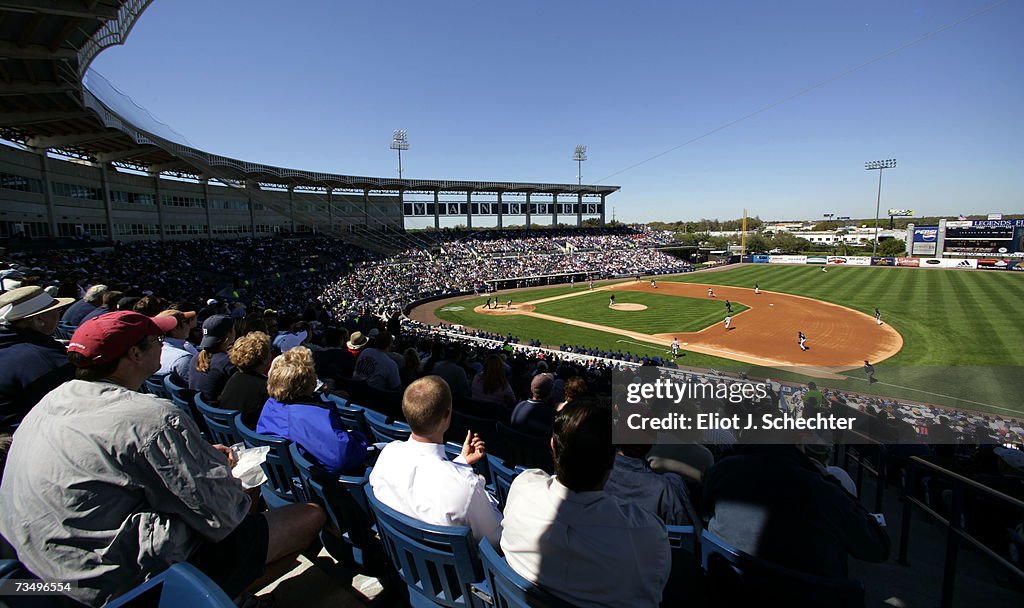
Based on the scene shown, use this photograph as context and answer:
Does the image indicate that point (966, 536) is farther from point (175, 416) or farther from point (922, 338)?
point (922, 338)

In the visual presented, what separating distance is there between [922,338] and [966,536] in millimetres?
32489

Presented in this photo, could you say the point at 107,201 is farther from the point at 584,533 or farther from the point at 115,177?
the point at 584,533

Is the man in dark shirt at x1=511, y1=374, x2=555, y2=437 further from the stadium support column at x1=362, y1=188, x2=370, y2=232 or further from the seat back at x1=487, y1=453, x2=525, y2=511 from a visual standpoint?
the stadium support column at x1=362, y1=188, x2=370, y2=232

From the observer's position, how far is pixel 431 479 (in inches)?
107

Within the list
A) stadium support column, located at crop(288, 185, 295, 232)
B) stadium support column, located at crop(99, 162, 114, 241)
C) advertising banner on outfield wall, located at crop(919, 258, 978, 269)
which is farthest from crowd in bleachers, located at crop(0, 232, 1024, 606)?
advertising banner on outfield wall, located at crop(919, 258, 978, 269)

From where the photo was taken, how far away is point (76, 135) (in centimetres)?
2738

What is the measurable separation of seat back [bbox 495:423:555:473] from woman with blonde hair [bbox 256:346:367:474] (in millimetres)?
1536

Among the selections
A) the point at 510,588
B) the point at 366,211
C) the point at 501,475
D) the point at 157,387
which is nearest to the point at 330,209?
the point at 366,211

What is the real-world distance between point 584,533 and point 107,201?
44.7 meters

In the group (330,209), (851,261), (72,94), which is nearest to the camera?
(72,94)

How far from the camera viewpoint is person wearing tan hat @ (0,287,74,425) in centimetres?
352

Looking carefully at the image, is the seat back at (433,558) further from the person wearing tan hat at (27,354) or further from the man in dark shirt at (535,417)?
the person wearing tan hat at (27,354)

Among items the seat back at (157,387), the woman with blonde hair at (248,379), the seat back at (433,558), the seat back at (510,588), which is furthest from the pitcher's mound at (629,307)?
the seat back at (510,588)

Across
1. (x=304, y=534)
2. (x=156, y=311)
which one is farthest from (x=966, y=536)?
(x=156, y=311)
